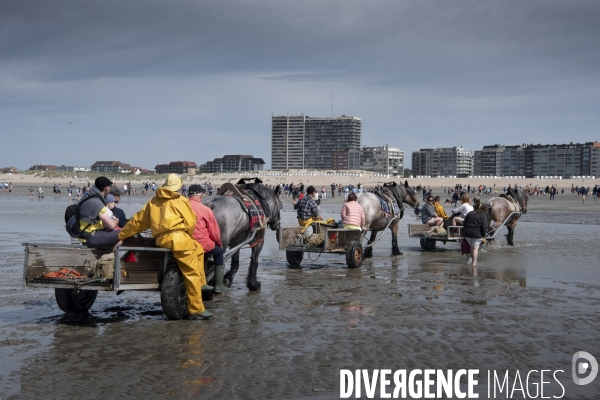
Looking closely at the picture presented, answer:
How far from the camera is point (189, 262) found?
8438 mm

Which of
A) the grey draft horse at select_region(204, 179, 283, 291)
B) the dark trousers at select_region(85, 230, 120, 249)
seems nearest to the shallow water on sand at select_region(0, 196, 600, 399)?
the grey draft horse at select_region(204, 179, 283, 291)

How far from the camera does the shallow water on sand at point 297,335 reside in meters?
6.16

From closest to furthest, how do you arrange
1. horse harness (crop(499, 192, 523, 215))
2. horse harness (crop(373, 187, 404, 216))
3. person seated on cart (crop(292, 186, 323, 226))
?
person seated on cart (crop(292, 186, 323, 226))
horse harness (crop(373, 187, 404, 216))
horse harness (crop(499, 192, 523, 215))

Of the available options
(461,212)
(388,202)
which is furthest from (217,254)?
(461,212)

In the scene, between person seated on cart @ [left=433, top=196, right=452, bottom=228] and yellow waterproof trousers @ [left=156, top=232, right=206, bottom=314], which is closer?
yellow waterproof trousers @ [left=156, top=232, right=206, bottom=314]

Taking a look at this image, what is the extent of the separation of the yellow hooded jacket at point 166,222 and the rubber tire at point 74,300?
1.30 meters

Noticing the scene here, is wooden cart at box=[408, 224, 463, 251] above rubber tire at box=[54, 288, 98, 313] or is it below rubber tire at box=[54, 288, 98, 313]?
above

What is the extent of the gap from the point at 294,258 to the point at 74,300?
6506 mm

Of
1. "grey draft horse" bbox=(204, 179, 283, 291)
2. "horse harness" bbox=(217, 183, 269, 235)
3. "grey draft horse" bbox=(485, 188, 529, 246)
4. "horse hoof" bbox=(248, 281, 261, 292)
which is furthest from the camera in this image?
"grey draft horse" bbox=(485, 188, 529, 246)

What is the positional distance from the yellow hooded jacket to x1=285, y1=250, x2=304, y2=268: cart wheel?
6.44 m

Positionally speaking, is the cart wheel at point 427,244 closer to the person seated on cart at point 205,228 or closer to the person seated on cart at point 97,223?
the person seated on cart at point 205,228

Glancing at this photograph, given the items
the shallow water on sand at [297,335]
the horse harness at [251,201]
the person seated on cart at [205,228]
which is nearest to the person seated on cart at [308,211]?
the shallow water on sand at [297,335]

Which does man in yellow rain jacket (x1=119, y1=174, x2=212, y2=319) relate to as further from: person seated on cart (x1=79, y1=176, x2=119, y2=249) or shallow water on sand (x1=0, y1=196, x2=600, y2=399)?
shallow water on sand (x1=0, y1=196, x2=600, y2=399)

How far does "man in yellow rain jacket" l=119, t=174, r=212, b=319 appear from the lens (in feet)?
27.5
